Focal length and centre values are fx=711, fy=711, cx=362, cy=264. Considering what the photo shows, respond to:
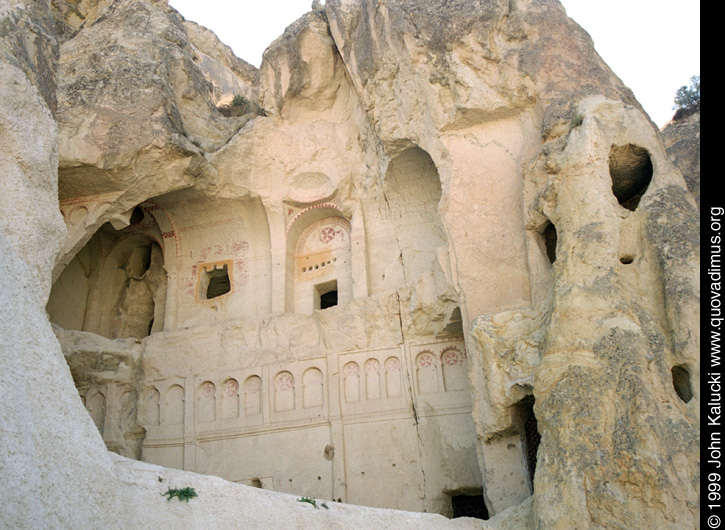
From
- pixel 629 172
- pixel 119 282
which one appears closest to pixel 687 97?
pixel 629 172

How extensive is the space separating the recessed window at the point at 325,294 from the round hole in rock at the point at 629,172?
5.87m

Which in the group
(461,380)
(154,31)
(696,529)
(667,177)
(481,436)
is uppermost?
(154,31)

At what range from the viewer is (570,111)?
10.5 meters

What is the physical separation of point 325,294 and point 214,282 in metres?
2.42

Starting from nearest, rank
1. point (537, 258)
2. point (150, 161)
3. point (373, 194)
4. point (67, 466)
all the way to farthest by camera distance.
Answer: point (67, 466) → point (537, 258) → point (150, 161) → point (373, 194)

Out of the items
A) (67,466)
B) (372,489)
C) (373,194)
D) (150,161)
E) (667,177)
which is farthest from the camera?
(373,194)

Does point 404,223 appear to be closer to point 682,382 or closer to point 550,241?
point 550,241

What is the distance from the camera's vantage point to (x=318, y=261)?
558 inches

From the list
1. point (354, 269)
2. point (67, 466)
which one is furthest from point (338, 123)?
point (67, 466)

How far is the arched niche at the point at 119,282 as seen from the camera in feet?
48.6

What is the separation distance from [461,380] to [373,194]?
4.13 meters

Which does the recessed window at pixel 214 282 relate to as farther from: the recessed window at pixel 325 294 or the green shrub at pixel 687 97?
the green shrub at pixel 687 97

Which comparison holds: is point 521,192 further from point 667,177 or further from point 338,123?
point 338,123

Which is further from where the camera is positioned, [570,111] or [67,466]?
[570,111]
